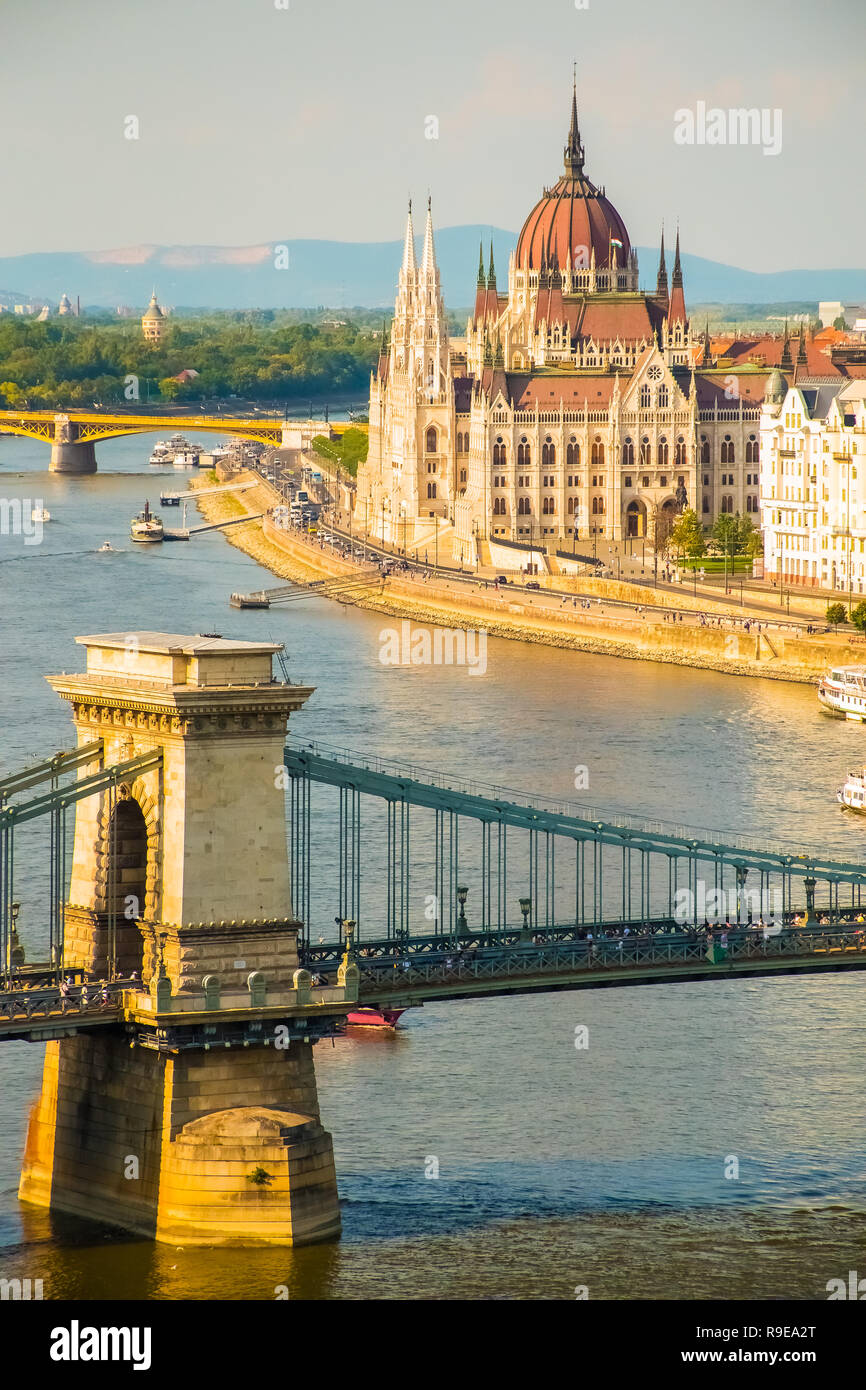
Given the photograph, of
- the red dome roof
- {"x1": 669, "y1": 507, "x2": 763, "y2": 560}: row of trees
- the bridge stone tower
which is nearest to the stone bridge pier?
the red dome roof

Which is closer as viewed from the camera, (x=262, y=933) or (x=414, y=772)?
(x=262, y=933)

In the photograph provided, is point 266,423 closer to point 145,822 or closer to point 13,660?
point 13,660

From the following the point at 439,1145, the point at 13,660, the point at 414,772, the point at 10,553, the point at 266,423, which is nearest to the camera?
the point at 439,1145

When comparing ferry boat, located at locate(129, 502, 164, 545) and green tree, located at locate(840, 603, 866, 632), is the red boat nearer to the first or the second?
green tree, located at locate(840, 603, 866, 632)

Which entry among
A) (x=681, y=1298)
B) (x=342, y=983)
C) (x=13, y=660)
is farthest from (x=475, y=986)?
(x=13, y=660)

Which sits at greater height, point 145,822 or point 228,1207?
point 145,822

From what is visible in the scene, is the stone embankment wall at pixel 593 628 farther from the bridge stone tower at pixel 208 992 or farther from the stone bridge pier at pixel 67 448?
the bridge stone tower at pixel 208 992
